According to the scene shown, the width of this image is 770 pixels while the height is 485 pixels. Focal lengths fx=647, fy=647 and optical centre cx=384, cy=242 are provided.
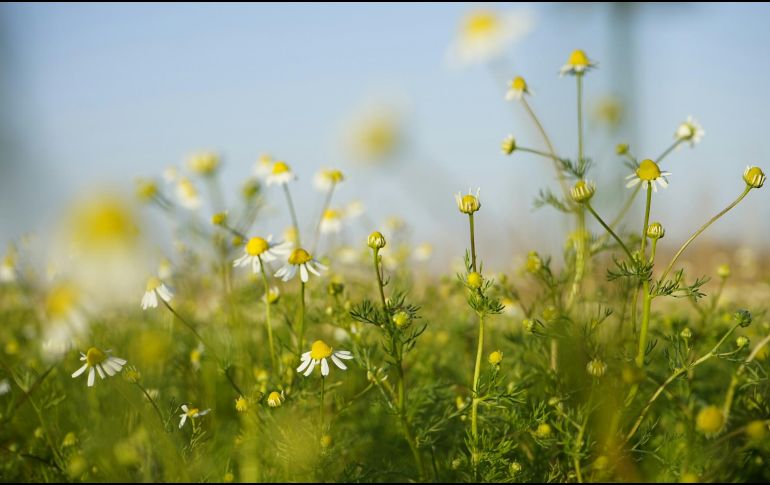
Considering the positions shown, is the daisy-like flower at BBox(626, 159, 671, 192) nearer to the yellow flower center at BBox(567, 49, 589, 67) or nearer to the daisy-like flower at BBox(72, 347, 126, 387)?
the yellow flower center at BBox(567, 49, 589, 67)

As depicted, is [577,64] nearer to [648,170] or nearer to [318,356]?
[648,170]

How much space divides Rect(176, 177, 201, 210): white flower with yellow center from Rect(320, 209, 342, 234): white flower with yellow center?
0.58 metres

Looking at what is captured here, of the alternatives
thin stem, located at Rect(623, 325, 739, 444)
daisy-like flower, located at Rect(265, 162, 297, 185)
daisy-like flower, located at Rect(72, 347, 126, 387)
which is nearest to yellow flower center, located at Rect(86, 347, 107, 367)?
daisy-like flower, located at Rect(72, 347, 126, 387)

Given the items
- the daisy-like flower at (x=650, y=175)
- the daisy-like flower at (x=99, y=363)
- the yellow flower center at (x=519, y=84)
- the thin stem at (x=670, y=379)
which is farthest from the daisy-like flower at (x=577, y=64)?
the daisy-like flower at (x=99, y=363)

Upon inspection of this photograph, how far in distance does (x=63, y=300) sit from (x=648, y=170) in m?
2.28

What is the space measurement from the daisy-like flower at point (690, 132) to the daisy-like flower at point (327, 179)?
3.83ft

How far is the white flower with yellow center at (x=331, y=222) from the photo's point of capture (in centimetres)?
304

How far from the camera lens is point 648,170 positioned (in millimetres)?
1538

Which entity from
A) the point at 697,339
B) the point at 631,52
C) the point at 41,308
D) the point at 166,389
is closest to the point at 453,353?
the point at 697,339

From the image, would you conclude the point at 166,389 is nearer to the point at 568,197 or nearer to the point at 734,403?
the point at 568,197

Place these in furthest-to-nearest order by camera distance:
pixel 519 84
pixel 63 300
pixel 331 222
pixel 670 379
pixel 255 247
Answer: pixel 331 222
pixel 63 300
pixel 519 84
pixel 255 247
pixel 670 379

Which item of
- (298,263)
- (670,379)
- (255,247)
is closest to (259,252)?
(255,247)

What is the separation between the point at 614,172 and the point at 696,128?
0.45m

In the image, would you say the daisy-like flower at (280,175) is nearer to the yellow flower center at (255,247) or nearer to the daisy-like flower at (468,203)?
the yellow flower center at (255,247)
